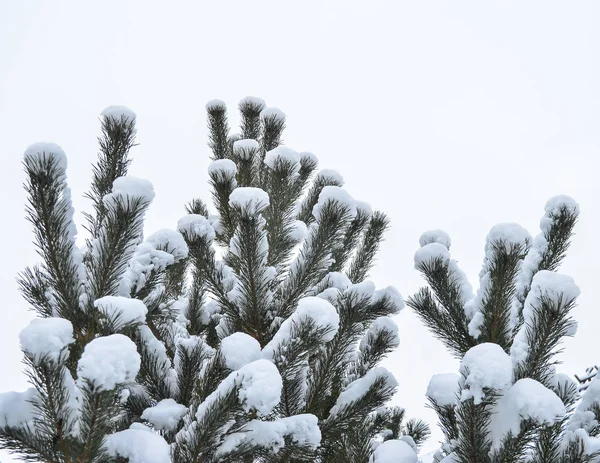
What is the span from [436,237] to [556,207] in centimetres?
90

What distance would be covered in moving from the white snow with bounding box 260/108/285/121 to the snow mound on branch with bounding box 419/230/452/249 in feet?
5.79

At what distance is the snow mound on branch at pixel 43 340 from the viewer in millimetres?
1508

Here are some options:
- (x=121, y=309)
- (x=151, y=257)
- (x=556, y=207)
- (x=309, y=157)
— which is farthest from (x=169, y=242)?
(x=556, y=207)

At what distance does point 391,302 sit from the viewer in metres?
2.90

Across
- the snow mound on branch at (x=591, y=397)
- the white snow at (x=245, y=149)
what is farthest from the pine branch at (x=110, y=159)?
the snow mound on branch at (x=591, y=397)

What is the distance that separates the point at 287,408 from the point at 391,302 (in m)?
0.83

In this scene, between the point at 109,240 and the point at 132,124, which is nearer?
the point at 109,240

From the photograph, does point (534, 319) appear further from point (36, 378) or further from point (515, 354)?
point (36, 378)

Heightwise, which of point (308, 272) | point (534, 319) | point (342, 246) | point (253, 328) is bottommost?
point (534, 319)

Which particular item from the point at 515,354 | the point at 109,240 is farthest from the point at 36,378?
the point at 515,354

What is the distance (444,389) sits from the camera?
231cm

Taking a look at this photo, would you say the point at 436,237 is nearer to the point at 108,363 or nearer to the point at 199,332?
the point at 199,332

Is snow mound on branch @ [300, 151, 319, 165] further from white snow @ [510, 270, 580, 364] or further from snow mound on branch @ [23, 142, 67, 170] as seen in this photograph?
white snow @ [510, 270, 580, 364]

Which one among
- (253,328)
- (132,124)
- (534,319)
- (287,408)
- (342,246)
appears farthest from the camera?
(342,246)
